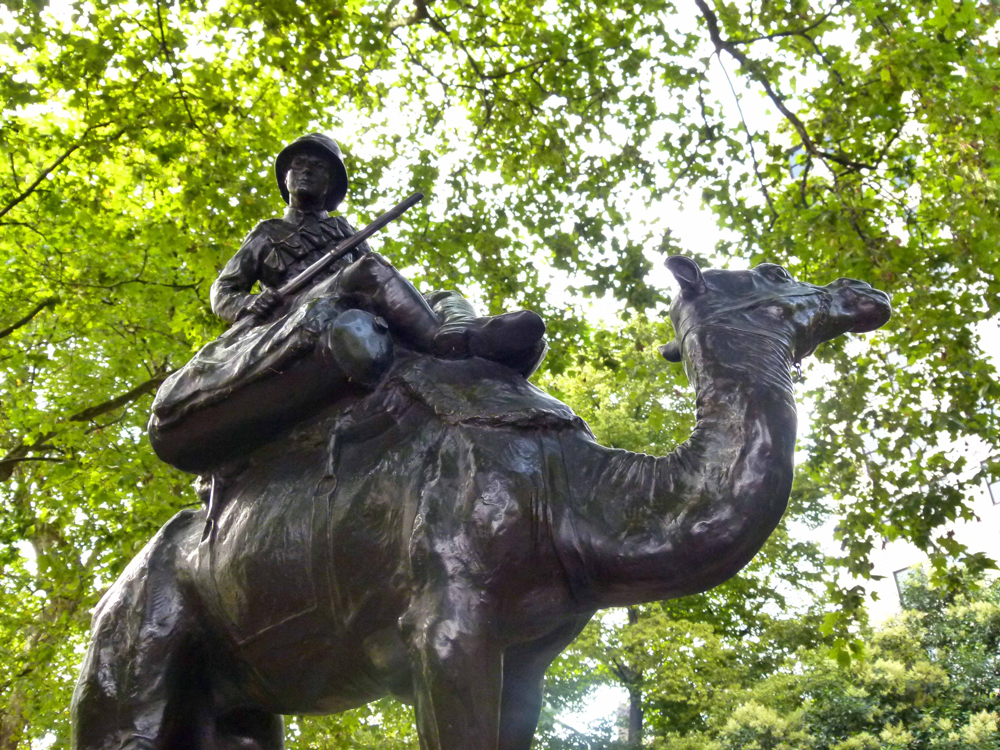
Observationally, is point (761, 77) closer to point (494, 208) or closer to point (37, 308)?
point (494, 208)

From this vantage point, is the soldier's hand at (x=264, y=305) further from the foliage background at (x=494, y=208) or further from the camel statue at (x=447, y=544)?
the foliage background at (x=494, y=208)

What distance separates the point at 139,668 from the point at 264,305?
101 cm

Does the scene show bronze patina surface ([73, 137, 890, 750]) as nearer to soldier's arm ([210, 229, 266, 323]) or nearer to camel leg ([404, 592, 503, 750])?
camel leg ([404, 592, 503, 750])

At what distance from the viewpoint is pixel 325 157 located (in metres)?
2.97

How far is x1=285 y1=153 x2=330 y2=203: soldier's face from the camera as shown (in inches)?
117

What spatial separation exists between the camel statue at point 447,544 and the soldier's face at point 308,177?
91cm

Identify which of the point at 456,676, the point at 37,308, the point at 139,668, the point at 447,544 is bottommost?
the point at 456,676

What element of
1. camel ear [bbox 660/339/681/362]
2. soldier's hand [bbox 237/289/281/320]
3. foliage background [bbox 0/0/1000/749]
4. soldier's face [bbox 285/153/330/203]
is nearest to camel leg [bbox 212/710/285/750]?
soldier's hand [bbox 237/289/281/320]

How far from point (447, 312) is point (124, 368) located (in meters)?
8.55

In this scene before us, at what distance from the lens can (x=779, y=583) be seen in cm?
1864

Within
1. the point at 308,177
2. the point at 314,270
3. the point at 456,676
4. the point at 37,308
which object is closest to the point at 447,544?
the point at 456,676

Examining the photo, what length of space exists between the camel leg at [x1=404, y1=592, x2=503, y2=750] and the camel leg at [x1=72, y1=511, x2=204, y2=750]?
2.48ft

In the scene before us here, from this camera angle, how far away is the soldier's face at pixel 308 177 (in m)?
2.96

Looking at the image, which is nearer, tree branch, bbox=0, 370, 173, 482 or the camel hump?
the camel hump
